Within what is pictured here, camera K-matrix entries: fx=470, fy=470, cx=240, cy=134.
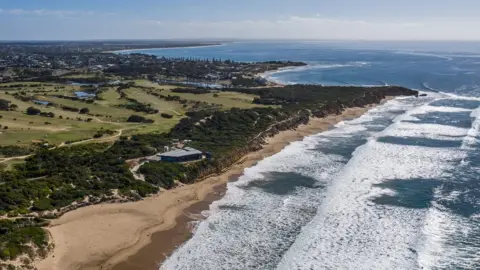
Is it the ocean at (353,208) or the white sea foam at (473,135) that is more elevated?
the white sea foam at (473,135)

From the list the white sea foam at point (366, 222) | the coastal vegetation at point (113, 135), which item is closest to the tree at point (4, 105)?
the coastal vegetation at point (113, 135)

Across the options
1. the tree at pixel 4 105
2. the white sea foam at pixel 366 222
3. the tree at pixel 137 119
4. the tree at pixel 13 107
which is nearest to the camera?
the white sea foam at pixel 366 222

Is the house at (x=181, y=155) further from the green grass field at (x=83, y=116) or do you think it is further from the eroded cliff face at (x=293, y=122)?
Result: the green grass field at (x=83, y=116)

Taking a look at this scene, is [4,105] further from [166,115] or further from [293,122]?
[293,122]

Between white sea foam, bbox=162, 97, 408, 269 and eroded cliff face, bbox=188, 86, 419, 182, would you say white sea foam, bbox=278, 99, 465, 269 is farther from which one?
eroded cliff face, bbox=188, 86, 419, 182

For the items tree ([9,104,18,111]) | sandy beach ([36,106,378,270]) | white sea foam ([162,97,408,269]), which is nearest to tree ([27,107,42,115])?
tree ([9,104,18,111])

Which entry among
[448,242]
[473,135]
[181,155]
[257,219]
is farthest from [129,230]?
[473,135]
